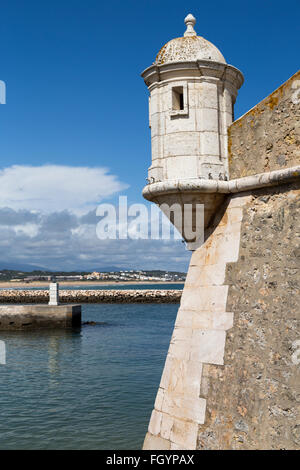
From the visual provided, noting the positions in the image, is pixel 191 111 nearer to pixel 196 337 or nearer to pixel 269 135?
pixel 269 135

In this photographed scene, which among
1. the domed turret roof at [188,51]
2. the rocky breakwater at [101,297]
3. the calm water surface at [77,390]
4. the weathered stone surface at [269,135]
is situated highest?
the domed turret roof at [188,51]

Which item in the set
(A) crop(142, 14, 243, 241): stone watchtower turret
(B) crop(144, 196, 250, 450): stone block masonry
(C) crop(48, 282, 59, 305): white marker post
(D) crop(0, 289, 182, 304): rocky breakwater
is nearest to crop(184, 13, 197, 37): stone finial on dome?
(A) crop(142, 14, 243, 241): stone watchtower turret

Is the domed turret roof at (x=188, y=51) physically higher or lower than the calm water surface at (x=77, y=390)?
higher

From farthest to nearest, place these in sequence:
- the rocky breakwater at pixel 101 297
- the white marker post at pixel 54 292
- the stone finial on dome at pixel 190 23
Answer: the rocky breakwater at pixel 101 297 → the white marker post at pixel 54 292 → the stone finial on dome at pixel 190 23

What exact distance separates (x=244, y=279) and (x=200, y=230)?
114 cm

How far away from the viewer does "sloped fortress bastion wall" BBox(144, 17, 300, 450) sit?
5074 mm

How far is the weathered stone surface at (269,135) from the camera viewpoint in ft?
17.7

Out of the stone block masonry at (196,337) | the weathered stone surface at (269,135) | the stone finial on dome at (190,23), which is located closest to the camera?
the weathered stone surface at (269,135)

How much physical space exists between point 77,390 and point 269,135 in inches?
423

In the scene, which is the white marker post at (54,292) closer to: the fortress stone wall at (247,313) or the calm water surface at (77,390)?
the calm water surface at (77,390)

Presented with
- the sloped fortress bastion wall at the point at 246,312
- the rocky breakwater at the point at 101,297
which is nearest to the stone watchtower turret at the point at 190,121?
the sloped fortress bastion wall at the point at 246,312

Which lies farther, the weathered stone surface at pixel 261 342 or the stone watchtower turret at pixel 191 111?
the stone watchtower turret at pixel 191 111

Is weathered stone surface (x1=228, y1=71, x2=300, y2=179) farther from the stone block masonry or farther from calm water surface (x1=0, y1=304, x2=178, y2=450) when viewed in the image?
calm water surface (x1=0, y1=304, x2=178, y2=450)
